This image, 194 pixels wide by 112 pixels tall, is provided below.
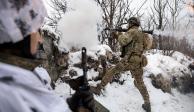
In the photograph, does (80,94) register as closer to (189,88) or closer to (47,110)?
(47,110)

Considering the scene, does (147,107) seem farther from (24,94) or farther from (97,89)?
(24,94)

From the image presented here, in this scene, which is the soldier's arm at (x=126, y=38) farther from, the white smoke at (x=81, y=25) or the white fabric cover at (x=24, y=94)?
the white fabric cover at (x=24, y=94)

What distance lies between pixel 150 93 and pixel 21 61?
7.85m

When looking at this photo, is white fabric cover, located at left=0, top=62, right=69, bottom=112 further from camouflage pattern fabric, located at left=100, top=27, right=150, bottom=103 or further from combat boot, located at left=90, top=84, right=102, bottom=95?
combat boot, located at left=90, top=84, right=102, bottom=95

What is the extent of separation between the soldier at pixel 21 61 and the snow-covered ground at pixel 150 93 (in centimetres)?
577

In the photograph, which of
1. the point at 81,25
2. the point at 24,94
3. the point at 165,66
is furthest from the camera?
the point at 165,66

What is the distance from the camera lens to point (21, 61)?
1.58m

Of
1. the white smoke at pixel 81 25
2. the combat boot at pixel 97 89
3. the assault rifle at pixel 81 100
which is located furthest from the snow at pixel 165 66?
the assault rifle at pixel 81 100

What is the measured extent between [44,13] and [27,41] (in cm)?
19

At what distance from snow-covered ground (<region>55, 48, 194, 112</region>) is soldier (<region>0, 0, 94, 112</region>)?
577 centimetres

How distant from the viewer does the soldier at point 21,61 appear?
1.37 m

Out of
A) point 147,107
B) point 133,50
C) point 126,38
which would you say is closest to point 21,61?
point 126,38

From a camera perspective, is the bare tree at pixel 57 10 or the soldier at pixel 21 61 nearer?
the soldier at pixel 21 61

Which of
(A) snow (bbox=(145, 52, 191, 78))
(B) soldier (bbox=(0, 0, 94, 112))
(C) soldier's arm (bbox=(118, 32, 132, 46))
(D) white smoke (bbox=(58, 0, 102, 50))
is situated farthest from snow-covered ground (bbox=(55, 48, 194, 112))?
(B) soldier (bbox=(0, 0, 94, 112))
